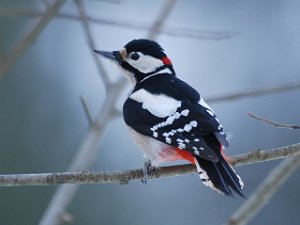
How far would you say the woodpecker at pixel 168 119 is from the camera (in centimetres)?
261

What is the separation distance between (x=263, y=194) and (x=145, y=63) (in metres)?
0.95

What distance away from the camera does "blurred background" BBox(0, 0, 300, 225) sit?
220 inches

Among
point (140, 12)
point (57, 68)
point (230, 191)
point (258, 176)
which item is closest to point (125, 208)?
point (258, 176)

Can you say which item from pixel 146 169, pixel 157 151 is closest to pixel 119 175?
pixel 146 169

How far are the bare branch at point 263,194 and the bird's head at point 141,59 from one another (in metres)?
0.85

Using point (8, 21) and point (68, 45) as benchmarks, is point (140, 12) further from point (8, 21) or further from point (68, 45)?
point (8, 21)

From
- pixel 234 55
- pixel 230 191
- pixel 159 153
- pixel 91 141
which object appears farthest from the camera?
pixel 234 55

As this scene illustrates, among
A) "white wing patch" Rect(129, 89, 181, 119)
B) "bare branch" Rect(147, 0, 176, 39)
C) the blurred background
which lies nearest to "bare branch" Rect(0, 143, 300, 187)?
"white wing patch" Rect(129, 89, 181, 119)

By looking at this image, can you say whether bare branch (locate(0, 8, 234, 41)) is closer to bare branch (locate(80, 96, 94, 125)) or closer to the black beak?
the black beak

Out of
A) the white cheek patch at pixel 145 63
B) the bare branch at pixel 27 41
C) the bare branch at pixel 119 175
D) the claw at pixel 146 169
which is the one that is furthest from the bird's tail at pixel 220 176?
the white cheek patch at pixel 145 63

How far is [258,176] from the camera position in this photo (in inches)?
226

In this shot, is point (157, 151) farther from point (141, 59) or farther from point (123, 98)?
point (123, 98)

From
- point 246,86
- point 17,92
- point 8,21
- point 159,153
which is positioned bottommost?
point 159,153

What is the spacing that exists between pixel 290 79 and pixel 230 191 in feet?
12.9
